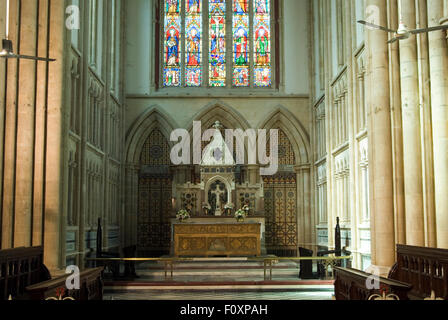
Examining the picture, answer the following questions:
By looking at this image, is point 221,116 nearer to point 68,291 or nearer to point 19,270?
point 19,270

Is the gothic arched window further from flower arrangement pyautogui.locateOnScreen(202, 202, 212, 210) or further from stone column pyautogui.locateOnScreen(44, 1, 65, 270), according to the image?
stone column pyautogui.locateOnScreen(44, 1, 65, 270)

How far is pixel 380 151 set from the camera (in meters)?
11.6

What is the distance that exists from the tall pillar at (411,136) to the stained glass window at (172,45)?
13.2 meters

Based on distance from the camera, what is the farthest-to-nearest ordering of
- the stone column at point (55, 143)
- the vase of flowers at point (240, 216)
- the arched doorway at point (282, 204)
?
the arched doorway at point (282, 204) → the vase of flowers at point (240, 216) → the stone column at point (55, 143)

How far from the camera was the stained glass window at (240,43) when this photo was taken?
23.0 meters

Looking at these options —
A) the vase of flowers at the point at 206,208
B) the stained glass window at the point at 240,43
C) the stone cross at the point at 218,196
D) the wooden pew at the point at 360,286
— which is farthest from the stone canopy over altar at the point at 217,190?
the wooden pew at the point at 360,286

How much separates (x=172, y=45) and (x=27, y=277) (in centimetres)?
Answer: 1619

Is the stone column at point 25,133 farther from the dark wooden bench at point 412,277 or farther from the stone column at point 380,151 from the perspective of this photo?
the stone column at point 380,151

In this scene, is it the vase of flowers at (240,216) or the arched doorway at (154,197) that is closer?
the vase of flowers at (240,216)

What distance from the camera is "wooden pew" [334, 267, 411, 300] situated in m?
5.99

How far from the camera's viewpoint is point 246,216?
19.0 metres

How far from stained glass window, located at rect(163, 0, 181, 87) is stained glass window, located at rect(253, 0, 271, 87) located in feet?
10.5

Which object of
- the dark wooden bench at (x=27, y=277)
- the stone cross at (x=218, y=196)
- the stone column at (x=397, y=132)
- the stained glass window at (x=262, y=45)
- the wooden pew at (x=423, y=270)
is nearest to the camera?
the wooden pew at (x=423, y=270)

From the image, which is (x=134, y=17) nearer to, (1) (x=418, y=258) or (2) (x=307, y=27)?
(2) (x=307, y=27)
